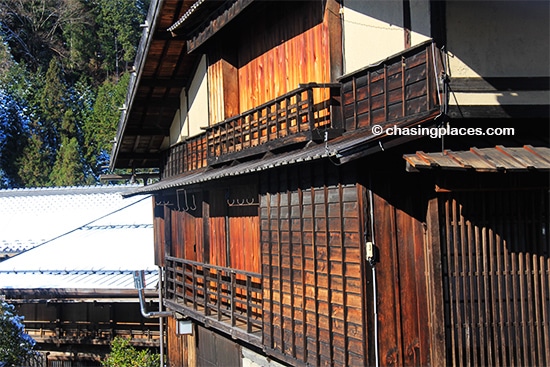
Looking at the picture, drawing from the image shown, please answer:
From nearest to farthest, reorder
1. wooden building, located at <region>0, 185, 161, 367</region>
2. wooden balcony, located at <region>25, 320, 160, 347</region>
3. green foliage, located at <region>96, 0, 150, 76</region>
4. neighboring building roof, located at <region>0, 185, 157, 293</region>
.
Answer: wooden building, located at <region>0, 185, 161, 367</region> < neighboring building roof, located at <region>0, 185, 157, 293</region> < wooden balcony, located at <region>25, 320, 160, 347</region> < green foliage, located at <region>96, 0, 150, 76</region>

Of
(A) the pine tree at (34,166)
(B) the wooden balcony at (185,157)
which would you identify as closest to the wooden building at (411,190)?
(B) the wooden balcony at (185,157)

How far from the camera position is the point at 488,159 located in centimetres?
788

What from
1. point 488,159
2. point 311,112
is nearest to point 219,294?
point 311,112

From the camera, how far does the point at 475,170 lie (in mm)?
7723

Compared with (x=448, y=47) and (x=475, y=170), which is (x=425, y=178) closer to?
(x=475, y=170)

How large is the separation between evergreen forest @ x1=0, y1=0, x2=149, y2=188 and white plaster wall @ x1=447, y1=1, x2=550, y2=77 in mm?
43986

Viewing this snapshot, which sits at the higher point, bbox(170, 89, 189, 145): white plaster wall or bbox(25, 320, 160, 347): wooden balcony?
bbox(170, 89, 189, 145): white plaster wall

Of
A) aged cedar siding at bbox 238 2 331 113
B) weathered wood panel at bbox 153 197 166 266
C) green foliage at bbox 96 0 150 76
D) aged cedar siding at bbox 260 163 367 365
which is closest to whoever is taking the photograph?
aged cedar siding at bbox 260 163 367 365

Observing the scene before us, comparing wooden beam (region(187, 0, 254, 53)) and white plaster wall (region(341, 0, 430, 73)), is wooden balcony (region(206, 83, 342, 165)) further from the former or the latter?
wooden beam (region(187, 0, 254, 53))

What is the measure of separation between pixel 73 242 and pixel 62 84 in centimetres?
3629

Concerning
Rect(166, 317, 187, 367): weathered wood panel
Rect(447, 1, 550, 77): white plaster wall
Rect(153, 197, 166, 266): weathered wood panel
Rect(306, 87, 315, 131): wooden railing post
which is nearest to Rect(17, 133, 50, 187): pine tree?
Rect(153, 197, 166, 266): weathered wood panel

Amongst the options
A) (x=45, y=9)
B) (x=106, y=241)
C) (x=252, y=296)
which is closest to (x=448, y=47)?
(x=252, y=296)

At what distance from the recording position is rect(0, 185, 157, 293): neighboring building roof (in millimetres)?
22000

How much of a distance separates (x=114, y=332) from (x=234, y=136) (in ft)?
40.1
